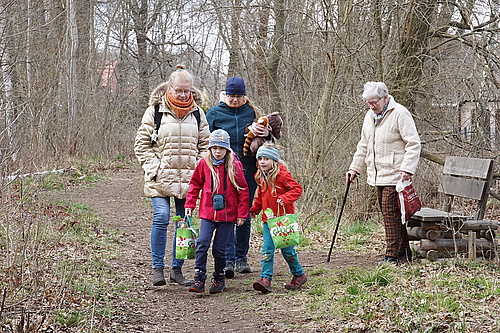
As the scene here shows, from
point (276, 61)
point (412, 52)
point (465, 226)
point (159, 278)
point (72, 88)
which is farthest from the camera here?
point (72, 88)

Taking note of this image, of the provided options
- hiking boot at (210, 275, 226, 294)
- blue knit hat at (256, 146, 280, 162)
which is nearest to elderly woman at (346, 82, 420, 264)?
blue knit hat at (256, 146, 280, 162)

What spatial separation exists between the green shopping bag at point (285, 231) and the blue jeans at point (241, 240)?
35.6 inches

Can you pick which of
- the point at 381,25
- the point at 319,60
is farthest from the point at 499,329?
the point at 319,60

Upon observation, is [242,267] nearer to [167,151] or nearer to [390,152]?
[167,151]

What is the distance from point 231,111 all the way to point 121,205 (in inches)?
283

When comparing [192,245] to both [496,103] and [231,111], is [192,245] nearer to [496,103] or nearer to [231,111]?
[231,111]

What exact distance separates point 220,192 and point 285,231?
780mm

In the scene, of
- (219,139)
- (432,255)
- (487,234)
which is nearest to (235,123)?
(219,139)

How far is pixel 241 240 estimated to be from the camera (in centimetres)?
676

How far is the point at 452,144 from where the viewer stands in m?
9.71

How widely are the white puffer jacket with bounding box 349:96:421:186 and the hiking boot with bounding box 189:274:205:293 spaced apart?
221 cm

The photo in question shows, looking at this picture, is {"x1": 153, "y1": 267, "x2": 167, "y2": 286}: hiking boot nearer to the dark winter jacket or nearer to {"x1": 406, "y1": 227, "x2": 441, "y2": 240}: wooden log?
the dark winter jacket

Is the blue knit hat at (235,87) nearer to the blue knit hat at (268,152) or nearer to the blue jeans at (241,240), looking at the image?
the blue knit hat at (268,152)

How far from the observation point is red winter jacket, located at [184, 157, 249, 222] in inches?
231
